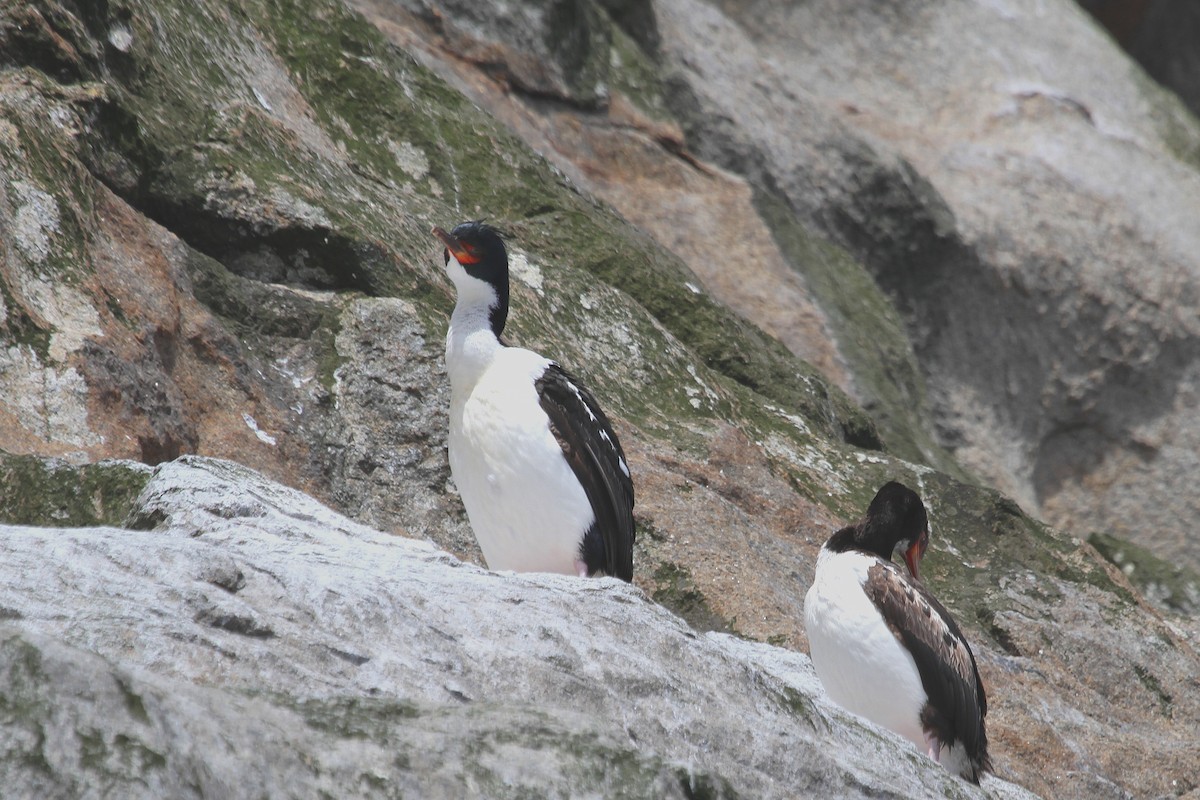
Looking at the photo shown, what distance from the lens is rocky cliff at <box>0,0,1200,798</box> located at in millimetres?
4520

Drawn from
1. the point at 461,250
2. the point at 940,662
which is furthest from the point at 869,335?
the point at 940,662

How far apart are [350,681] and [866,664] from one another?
3.54 metres

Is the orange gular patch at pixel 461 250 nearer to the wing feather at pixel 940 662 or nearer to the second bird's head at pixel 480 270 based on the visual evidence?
the second bird's head at pixel 480 270

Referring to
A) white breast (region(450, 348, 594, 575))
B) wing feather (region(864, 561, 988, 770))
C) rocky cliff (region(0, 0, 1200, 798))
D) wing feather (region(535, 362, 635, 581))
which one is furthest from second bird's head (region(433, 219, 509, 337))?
wing feather (region(864, 561, 988, 770))

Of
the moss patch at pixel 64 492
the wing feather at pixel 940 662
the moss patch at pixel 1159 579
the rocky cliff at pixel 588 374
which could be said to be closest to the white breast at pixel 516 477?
the rocky cliff at pixel 588 374

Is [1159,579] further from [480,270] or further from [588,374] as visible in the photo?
[480,270]

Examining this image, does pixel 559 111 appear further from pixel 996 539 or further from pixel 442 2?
pixel 996 539

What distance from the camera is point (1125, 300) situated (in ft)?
62.8

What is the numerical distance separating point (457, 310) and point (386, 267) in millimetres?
1753

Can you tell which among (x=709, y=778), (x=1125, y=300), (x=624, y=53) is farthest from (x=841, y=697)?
(x=1125, y=300)

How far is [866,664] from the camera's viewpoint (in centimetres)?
743

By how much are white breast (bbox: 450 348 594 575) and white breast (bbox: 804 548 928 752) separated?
1336mm

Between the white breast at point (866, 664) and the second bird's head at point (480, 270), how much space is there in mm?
2323

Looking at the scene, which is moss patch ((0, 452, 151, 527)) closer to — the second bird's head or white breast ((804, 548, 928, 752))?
the second bird's head
